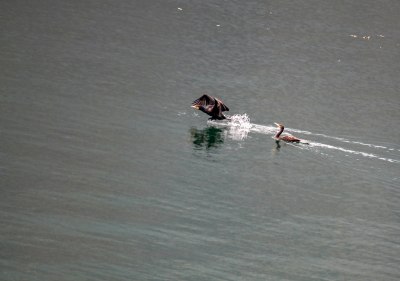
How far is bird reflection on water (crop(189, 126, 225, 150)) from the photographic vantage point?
39.0 meters

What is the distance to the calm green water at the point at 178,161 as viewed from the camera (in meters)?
25.7

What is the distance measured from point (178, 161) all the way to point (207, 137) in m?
4.97

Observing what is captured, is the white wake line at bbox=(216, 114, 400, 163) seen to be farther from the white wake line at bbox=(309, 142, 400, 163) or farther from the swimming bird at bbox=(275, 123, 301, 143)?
the swimming bird at bbox=(275, 123, 301, 143)

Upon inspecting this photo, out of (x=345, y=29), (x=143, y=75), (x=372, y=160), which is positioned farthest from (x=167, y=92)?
(x=345, y=29)

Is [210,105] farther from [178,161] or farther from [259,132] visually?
[178,161]

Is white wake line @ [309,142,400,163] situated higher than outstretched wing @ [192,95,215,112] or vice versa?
outstretched wing @ [192,95,215,112]

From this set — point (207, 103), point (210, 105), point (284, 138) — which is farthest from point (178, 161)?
point (284, 138)

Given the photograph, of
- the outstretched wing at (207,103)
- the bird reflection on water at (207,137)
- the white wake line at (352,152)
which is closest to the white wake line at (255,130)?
the white wake line at (352,152)

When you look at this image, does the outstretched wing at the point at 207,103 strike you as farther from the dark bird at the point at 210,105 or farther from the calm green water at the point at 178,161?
the calm green water at the point at 178,161

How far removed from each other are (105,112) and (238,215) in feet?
43.7

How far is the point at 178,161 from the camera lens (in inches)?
1407

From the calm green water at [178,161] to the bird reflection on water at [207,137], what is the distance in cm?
10

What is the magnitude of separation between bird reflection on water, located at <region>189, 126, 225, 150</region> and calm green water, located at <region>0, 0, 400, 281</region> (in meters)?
0.10

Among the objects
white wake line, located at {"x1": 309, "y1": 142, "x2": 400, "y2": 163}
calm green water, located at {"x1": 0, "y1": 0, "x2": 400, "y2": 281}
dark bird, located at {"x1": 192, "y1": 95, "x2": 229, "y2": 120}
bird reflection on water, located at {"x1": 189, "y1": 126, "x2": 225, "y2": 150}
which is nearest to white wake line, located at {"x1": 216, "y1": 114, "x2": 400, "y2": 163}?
white wake line, located at {"x1": 309, "y1": 142, "x2": 400, "y2": 163}
